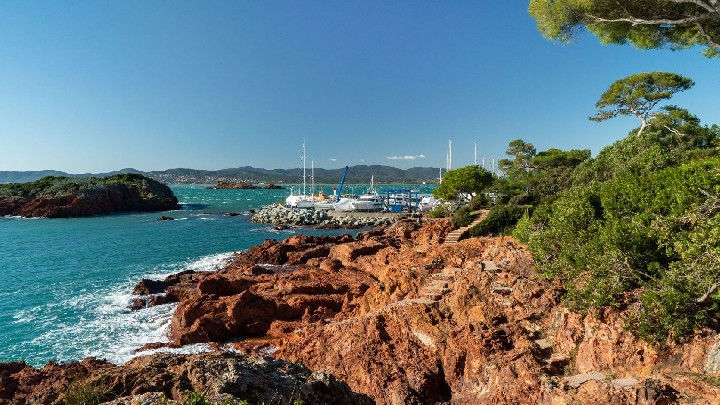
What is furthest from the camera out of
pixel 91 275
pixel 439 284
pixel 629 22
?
pixel 91 275

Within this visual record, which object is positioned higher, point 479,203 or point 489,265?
point 479,203

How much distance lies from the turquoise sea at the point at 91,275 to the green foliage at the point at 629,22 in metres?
15.6

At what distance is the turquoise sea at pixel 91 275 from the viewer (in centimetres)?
1658

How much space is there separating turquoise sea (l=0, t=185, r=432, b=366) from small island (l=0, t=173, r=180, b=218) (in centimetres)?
1360

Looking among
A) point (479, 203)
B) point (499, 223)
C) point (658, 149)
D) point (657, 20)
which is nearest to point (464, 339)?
point (657, 20)

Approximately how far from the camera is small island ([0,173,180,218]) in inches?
2813

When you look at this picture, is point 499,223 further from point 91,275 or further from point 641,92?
point 91,275

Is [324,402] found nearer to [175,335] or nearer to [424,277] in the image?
[424,277]

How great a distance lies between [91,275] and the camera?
2798 cm

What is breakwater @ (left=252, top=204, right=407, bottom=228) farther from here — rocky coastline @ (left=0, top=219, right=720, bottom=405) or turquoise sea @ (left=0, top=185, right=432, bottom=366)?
rocky coastline @ (left=0, top=219, right=720, bottom=405)

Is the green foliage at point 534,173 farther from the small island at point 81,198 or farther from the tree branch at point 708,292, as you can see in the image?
the small island at point 81,198

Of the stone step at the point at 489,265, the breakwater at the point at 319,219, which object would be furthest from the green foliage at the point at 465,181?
the stone step at the point at 489,265

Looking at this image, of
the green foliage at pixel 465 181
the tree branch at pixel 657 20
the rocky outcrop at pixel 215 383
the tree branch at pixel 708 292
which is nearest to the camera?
the rocky outcrop at pixel 215 383

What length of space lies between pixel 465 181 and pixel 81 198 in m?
65.7
